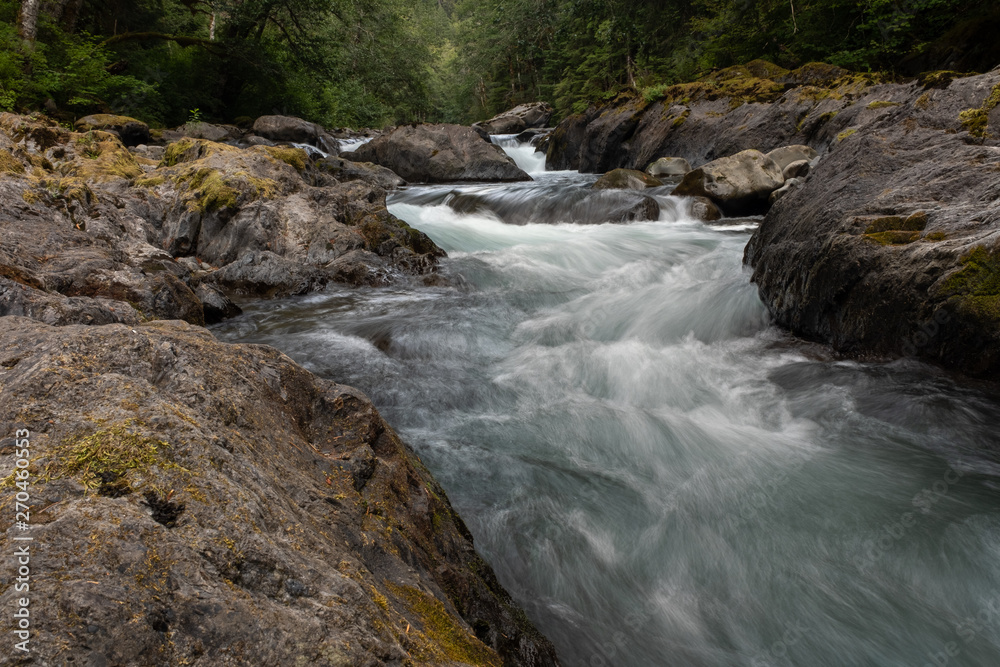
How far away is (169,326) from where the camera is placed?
240cm

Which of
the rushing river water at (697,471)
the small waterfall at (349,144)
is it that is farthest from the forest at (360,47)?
the rushing river water at (697,471)

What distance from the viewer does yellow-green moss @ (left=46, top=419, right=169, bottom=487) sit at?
4.15 ft

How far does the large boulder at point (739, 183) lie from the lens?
38.1ft

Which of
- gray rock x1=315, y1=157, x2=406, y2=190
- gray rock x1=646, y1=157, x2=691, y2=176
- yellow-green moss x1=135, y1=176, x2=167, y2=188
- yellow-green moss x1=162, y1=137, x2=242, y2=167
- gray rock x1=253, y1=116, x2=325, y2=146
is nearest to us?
yellow-green moss x1=135, y1=176, x2=167, y2=188

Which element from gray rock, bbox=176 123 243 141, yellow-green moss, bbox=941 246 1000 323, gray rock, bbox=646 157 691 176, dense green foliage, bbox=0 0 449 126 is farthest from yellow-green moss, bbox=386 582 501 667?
gray rock, bbox=176 123 243 141

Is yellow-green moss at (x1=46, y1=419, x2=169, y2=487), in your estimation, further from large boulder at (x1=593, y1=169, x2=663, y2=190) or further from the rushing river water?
large boulder at (x1=593, y1=169, x2=663, y2=190)

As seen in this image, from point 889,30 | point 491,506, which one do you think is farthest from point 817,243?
point 889,30

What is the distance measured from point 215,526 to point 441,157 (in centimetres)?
2032

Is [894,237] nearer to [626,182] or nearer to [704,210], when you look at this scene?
[704,210]

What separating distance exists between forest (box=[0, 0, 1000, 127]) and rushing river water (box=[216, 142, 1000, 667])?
12.4 m

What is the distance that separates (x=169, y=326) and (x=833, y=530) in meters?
3.92

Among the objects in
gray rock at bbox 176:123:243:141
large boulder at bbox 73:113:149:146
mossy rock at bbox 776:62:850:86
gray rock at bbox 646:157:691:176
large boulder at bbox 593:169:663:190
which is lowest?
large boulder at bbox 593:169:663:190

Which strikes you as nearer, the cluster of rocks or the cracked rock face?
the cracked rock face

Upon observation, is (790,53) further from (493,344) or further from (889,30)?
(493,344)
